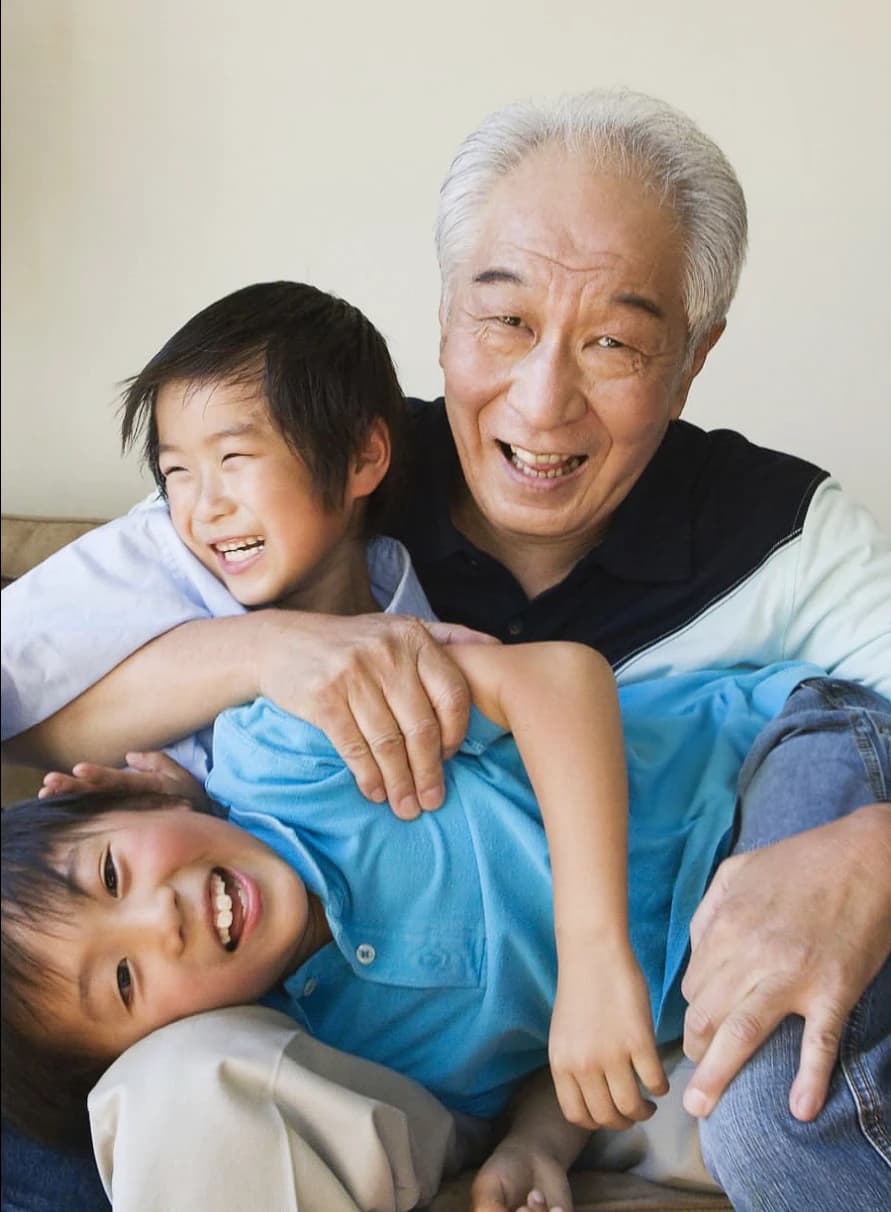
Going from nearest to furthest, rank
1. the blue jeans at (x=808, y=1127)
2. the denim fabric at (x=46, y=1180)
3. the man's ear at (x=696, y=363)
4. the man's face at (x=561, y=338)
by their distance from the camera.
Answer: the blue jeans at (x=808, y=1127)
the denim fabric at (x=46, y=1180)
the man's face at (x=561, y=338)
the man's ear at (x=696, y=363)

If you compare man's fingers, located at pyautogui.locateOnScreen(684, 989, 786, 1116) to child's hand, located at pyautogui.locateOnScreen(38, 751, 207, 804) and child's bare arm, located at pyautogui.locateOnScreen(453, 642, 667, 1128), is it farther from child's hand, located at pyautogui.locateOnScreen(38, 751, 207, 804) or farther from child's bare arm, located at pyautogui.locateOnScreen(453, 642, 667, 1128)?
child's hand, located at pyautogui.locateOnScreen(38, 751, 207, 804)

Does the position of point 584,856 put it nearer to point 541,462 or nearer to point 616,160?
point 541,462

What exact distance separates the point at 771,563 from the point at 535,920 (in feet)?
1.34

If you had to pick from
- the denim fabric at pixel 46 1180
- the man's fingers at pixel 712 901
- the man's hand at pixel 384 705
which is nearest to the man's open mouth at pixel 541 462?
the man's hand at pixel 384 705

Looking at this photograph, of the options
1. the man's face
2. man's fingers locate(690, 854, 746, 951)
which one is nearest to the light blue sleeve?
the man's face

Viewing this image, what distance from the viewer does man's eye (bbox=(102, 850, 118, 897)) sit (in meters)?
0.72

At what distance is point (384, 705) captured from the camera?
0.80 meters

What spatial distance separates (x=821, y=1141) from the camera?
2.23ft

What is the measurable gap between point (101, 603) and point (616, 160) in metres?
0.46

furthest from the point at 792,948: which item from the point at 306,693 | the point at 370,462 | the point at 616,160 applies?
the point at 616,160

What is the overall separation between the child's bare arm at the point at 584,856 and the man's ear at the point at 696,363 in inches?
10.5

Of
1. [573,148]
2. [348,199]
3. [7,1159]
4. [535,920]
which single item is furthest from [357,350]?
[7,1159]

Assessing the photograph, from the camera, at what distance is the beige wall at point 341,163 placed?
80 cm

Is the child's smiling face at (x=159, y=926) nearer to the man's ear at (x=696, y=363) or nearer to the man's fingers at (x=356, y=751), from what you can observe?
the man's fingers at (x=356, y=751)
